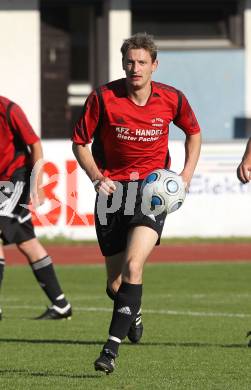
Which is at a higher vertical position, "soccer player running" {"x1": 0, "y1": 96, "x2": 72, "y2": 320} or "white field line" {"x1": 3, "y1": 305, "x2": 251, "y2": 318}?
"soccer player running" {"x1": 0, "y1": 96, "x2": 72, "y2": 320}

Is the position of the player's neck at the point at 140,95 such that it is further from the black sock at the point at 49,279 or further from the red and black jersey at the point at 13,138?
the black sock at the point at 49,279

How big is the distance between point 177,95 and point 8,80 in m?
20.3

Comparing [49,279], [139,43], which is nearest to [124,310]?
[139,43]

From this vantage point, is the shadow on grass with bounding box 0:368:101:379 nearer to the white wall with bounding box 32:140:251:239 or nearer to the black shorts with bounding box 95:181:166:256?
the black shorts with bounding box 95:181:166:256

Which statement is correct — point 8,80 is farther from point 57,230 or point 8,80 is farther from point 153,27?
point 57,230

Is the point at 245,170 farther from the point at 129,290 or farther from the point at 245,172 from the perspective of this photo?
the point at 129,290

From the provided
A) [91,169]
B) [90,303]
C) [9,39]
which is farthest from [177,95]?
[9,39]

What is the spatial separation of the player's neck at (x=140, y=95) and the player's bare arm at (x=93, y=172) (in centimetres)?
50

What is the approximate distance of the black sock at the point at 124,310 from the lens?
8672mm

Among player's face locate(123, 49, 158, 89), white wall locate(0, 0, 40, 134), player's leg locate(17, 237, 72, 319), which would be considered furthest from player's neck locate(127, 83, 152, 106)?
white wall locate(0, 0, 40, 134)

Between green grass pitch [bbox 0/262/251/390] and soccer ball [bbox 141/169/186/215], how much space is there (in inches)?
43.1

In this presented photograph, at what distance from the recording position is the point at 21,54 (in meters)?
29.8

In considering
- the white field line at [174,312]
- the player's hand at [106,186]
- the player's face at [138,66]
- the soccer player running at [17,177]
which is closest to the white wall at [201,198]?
the white field line at [174,312]

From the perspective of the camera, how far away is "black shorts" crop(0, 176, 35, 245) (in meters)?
12.1
